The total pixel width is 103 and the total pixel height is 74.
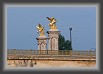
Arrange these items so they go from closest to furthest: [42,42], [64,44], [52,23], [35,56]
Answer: [35,56]
[52,23]
[42,42]
[64,44]

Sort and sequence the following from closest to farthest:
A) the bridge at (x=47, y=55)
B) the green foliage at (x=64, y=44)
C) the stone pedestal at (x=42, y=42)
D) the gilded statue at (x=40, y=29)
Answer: the bridge at (x=47, y=55) → the stone pedestal at (x=42, y=42) → the gilded statue at (x=40, y=29) → the green foliage at (x=64, y=44)

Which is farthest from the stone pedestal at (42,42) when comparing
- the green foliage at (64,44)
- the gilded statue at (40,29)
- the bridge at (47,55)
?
the green foliage at (64,44)

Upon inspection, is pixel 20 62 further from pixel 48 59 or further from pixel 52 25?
pixel 52 25

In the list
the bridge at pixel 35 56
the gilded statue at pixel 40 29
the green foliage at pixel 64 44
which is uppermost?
the gilded statue at pixel 40 29

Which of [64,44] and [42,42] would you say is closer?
[42,42]

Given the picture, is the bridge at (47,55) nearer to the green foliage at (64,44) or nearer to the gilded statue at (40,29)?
the gilded statue at (40,29)

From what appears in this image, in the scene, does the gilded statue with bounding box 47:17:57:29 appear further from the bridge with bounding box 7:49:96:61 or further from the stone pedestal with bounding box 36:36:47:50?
the bridge with bounding box 7:49:96:61

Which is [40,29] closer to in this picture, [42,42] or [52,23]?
[42,42]

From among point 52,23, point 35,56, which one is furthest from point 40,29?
point 35,56

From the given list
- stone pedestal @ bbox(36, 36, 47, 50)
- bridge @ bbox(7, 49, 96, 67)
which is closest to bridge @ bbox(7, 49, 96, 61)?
bridge @ bbox(7, 49, 96, 67)

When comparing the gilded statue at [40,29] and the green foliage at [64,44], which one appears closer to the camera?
the gilded statue at [40,29]

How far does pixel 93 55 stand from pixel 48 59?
87.8 inches

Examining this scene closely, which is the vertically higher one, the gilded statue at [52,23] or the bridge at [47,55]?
the gilded statue at [52,23]
